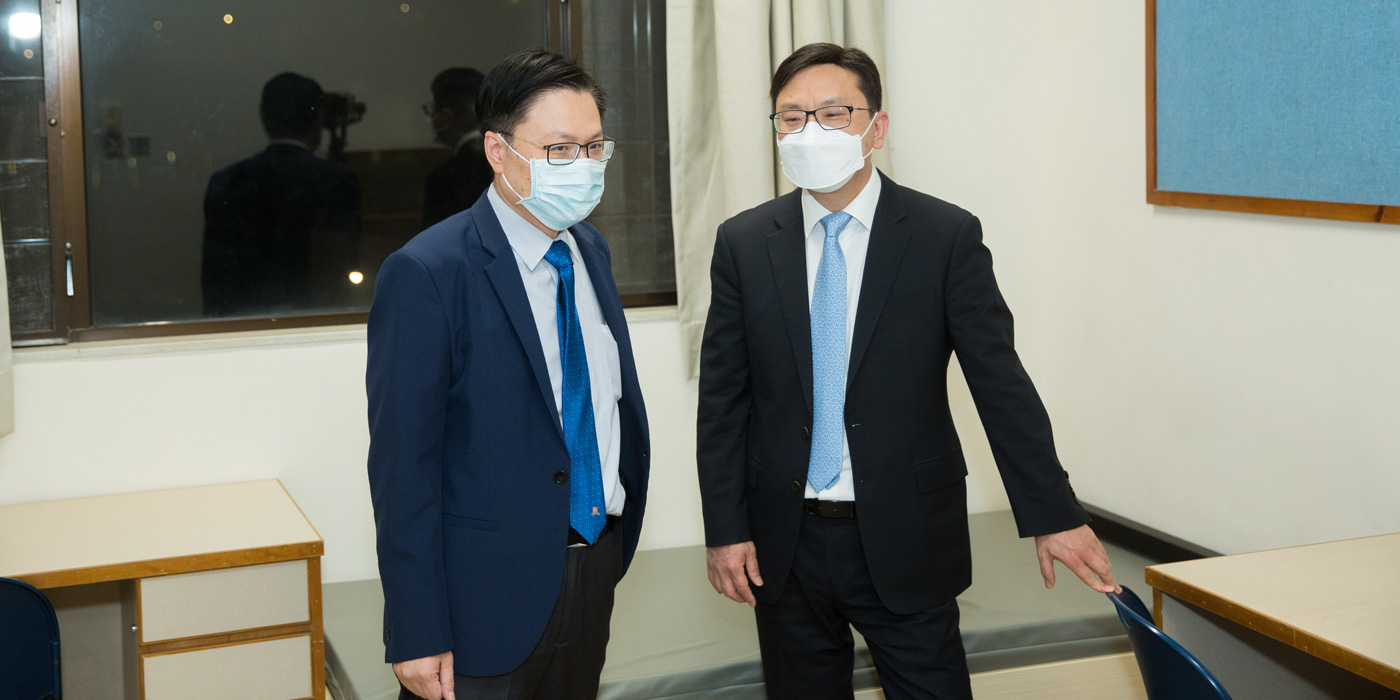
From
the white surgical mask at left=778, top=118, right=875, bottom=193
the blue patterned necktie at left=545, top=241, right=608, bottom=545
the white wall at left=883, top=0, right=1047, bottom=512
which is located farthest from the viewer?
the white wall at left=883, top=0, right=1047, bottom=512

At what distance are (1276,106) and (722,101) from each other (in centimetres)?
131

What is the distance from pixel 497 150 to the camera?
1.55 meters

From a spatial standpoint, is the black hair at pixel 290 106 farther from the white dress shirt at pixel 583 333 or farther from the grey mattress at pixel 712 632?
the white dress shirt at pixel 583 333

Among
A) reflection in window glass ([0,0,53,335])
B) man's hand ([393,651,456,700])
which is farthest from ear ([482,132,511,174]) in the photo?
reflection in window glass ([0,0,53,335])

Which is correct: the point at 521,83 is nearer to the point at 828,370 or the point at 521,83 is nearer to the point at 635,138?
the point at 828,370

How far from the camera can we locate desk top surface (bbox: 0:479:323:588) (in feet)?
6.79

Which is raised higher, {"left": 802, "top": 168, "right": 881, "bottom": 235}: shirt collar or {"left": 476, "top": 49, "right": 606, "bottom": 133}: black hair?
{"left": 476, "top": 49, "right": 606, "bottom": 133}: black hair

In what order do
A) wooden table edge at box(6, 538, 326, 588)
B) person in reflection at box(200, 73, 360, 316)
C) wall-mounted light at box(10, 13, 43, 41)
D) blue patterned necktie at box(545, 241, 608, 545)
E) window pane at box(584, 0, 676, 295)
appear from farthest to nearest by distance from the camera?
→ window pane at box(584, 0, 676, 295) < person in reflection at box(200, 73, 360, 316) < wall-mounted light at box(10, 13, 43, 41) < wooden table edge at box(6, 538, 326, 588) < blue patterned necktie at box(545, 241, 608, 545)

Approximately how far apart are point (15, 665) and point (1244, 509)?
8.38 feet

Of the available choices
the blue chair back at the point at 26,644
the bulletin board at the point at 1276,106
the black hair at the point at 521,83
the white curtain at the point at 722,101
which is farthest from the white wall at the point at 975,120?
the blue chair back at the point at 26,644

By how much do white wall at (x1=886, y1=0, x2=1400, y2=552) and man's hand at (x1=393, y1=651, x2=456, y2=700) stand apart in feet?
6.26

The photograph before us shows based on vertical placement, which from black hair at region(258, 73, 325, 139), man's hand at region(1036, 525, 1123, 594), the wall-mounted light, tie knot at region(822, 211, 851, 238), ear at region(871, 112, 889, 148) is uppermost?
the wall-mounted light

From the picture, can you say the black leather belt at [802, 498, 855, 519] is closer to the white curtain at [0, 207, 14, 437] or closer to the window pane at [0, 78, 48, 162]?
the white curtain at [0, 207, 14, 437]

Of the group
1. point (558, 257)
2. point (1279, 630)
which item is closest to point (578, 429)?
point (558, 257)
